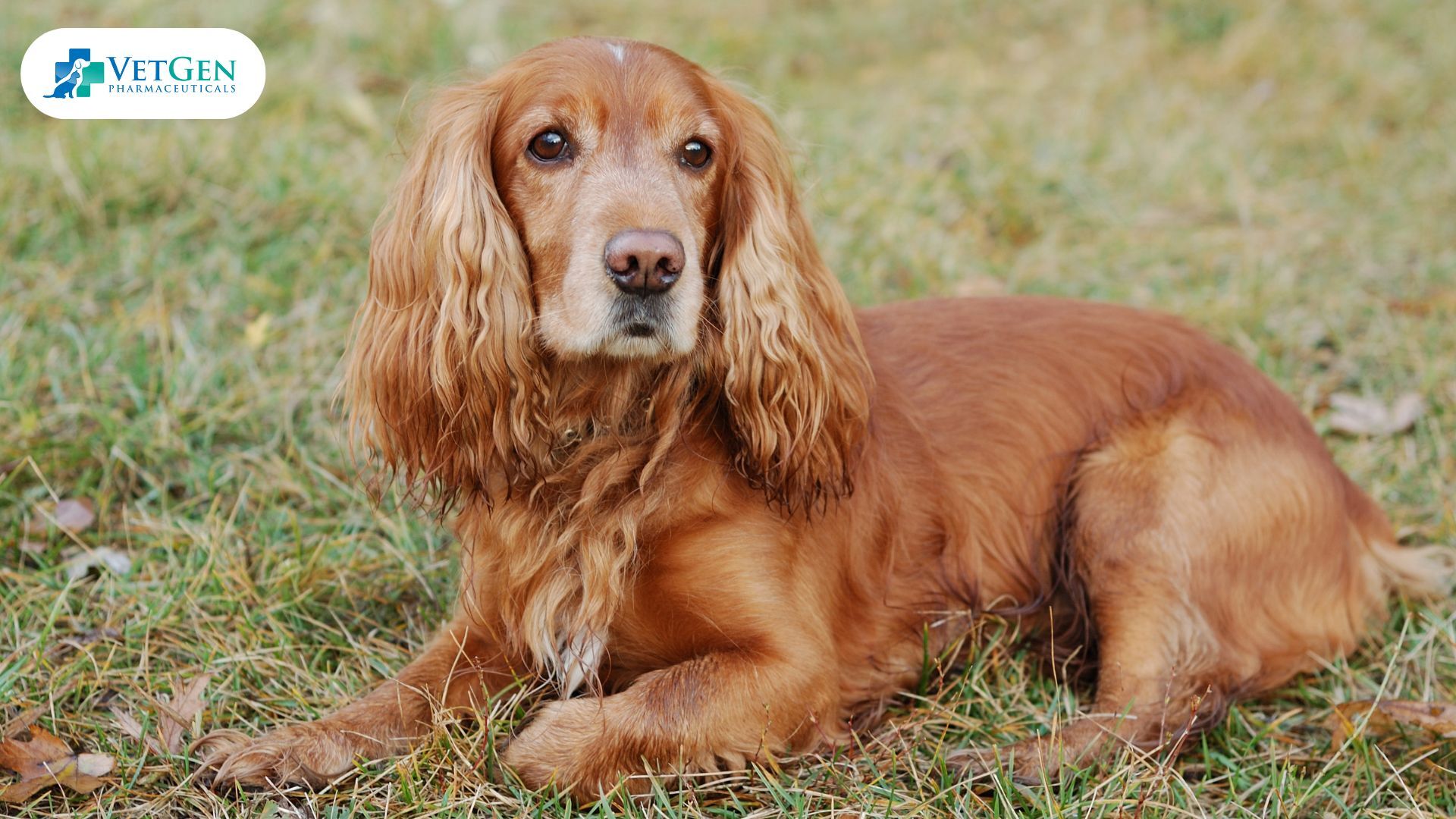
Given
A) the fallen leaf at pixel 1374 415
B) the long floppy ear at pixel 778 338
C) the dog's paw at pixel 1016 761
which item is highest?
the long floppy ear at pixel 778 338

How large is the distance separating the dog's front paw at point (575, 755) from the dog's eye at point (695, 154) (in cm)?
112

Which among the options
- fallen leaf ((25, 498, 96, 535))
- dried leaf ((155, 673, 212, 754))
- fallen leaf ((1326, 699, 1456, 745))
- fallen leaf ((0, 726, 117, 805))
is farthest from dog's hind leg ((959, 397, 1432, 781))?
fallen leaf ((25, 498, 96, 535))

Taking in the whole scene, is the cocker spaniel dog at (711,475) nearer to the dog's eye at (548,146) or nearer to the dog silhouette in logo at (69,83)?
the dog's eye at (548,146)

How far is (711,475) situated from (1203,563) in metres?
1.23

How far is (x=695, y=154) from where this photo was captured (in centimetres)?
279

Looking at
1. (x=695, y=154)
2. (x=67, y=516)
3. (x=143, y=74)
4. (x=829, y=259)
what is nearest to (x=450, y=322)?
(x=695, y=154)

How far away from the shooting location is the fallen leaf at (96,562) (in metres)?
3.37

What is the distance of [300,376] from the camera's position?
4207 mm

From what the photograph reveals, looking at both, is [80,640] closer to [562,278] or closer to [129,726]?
[129,726]

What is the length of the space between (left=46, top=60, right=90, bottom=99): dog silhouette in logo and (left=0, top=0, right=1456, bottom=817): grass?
15 cm

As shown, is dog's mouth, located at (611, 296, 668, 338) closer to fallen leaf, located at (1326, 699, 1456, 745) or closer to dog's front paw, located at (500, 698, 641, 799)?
dog's front paw, located at (500, 698, 641, 799)

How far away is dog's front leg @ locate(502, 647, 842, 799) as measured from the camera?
8.68 ft

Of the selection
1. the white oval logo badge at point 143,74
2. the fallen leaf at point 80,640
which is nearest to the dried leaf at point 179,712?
the fallen leaf at point 80,640

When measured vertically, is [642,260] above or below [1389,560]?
above
